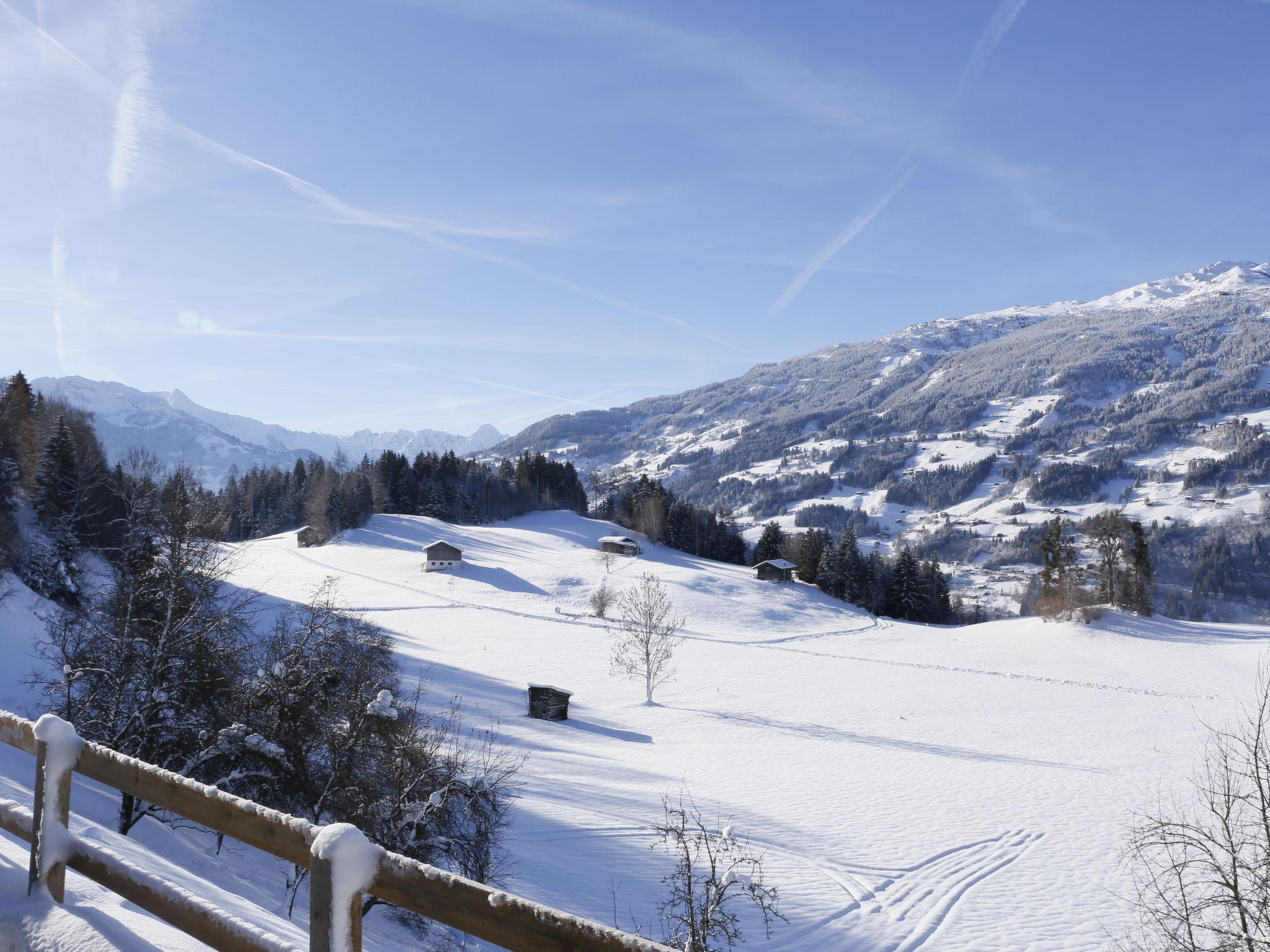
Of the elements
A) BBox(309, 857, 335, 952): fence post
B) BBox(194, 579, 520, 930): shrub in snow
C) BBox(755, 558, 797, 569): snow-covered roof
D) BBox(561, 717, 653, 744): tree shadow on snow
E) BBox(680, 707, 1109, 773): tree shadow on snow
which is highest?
BBox(309, 857, 335, 952): fence post

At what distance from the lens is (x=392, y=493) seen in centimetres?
10981

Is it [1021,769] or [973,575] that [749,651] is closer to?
[1021,769]

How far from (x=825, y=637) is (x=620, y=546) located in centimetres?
3383

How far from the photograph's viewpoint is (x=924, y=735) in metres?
36.9

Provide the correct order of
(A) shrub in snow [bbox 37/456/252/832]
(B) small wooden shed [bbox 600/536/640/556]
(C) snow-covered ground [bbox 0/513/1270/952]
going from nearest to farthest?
1. (A) shrub in snow [bbox 37/456/252/832]
2. (C) snow-covered ground [bbox 0/513/1270/952]
3. (B) small wooden shed [bbox 600/536/640/556]

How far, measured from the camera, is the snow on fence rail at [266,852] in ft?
8.64

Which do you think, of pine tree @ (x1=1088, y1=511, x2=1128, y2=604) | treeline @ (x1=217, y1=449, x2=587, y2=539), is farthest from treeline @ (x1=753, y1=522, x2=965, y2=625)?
treeline @ (x1=217, y1=449, x2=587, y2=539)

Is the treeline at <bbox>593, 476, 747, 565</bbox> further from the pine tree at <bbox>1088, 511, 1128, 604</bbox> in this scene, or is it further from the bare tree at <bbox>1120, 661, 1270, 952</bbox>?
the bare tree at <bbox>1120, 661, 1270, 952</bbox>

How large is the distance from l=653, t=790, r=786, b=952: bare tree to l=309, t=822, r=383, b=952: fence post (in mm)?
7929

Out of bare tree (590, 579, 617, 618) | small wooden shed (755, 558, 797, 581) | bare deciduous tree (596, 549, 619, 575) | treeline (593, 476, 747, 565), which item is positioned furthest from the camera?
treeline (593, 476, 747, 565)

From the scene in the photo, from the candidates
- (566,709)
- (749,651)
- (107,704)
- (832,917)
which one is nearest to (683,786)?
(832,917)

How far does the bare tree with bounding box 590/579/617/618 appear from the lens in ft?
219

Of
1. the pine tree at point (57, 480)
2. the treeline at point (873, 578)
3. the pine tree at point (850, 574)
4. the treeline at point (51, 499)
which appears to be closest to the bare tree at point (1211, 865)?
the treeline at point (51, 499)

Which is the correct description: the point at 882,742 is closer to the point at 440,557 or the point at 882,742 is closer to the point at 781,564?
the point at 781,564
